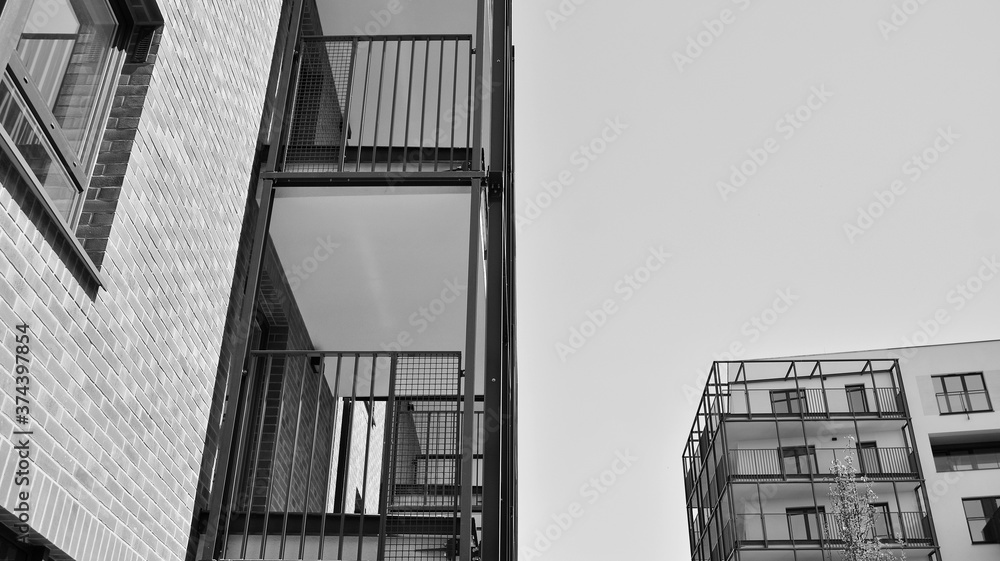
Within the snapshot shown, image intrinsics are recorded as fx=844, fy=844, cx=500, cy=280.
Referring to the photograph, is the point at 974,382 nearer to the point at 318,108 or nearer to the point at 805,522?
the point at 805,522

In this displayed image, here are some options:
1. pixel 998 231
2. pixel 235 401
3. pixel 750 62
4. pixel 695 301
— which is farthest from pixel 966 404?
pixel 235 401

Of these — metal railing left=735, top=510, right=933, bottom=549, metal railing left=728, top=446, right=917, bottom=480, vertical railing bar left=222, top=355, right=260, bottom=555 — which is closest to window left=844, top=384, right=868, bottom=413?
metal railing left=728, top=446, right=917, bottom=480

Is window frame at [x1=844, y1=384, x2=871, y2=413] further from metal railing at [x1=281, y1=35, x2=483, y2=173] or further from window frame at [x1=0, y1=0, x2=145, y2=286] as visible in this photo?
window frame at [x1=0, y1=0, x2=145, y2=286]

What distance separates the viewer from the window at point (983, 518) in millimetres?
28312

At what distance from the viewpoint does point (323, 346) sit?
Answer: 9.20 metres

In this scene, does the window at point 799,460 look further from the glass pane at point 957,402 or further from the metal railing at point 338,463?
the metal railing at point 338,463

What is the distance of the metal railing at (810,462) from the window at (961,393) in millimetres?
3709

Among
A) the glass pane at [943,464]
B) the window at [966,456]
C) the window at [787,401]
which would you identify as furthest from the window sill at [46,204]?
the window at [966,456]

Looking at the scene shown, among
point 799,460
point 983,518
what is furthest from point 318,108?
point 983,518

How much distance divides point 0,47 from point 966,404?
3536 cm

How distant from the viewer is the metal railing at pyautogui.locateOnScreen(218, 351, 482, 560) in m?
5.88

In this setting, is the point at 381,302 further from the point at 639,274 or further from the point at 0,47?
the point at 639,274

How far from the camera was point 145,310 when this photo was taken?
4.12 m

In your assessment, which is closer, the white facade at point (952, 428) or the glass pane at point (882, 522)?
the glass pane at point (882, 522)
